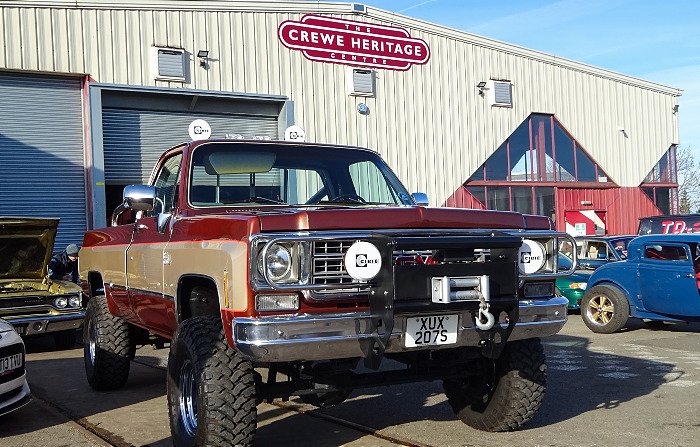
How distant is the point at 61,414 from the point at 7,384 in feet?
2.33

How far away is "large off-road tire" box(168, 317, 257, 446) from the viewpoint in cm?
416

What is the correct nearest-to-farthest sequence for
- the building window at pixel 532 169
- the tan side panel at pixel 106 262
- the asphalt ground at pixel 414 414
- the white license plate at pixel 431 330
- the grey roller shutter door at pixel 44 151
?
the white license plate at pixel 431 330, the asphalt ground at pixel 414 414, the tan side panel at pixel 106 262, the grey roller shutter door at pixel 44 151, the building window at pixel 532 169

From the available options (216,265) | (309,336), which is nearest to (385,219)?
(309,336)

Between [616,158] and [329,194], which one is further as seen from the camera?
[616,158]

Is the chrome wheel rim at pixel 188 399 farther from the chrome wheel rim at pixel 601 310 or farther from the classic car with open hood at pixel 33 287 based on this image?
the chrome wheel rim at pixel 601 310

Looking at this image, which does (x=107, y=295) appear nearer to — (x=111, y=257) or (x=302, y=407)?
(x=111, y=257)

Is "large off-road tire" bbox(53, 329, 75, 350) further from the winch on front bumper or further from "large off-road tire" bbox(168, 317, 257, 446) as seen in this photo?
the winch on front bumper

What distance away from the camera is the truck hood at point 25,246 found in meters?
9.99

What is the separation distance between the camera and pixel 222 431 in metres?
4.15

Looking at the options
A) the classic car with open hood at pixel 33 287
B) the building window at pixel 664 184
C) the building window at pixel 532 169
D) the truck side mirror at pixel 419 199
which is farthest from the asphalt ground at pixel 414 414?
the building window at pixel 664 184

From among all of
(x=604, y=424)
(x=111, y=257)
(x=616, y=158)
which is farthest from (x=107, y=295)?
(x=616, y=158)

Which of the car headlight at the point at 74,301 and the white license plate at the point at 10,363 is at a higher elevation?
the white license plate at the point at 10,363

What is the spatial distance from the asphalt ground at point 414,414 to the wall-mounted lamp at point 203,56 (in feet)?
35.8

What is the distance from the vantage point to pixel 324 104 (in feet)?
65.1
